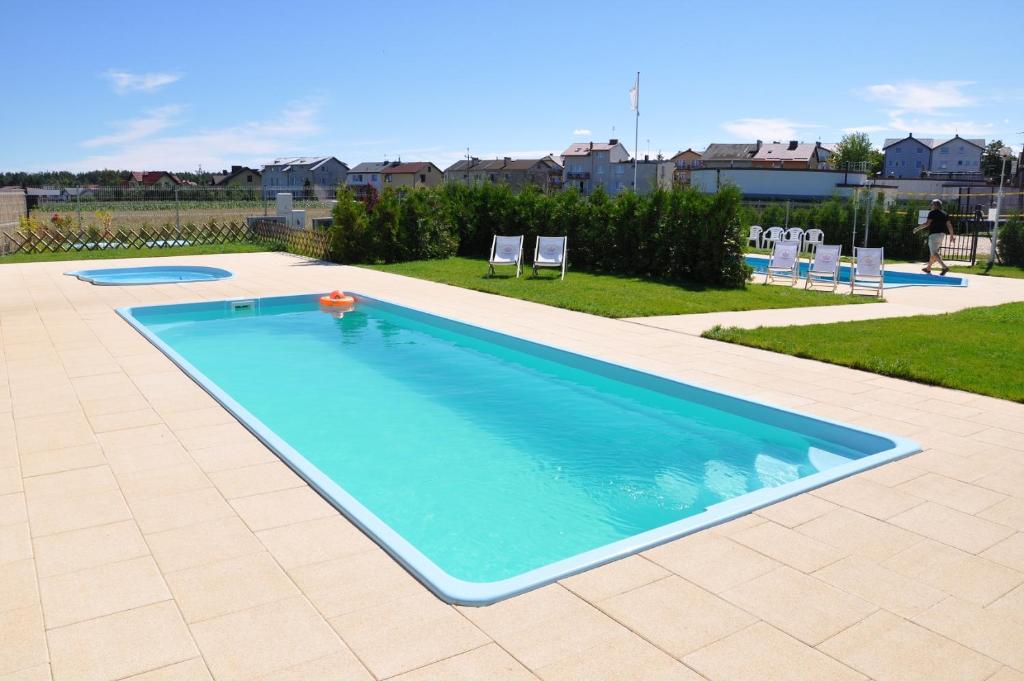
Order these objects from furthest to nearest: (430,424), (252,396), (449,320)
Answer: (449,320) < (252,396) < (430,424)

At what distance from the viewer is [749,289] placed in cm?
1301

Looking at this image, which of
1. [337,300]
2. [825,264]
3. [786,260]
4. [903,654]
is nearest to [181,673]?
[903,654]

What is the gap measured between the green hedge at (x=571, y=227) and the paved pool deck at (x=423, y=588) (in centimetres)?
824

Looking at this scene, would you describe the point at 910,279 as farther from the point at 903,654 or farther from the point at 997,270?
the point at 903,654

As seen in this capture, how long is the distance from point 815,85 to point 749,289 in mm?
15318

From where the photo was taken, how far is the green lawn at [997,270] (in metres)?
16.9

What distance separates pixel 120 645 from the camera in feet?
8.58

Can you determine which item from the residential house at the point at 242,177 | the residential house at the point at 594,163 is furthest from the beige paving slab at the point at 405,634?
the residential house at the point at 242,177

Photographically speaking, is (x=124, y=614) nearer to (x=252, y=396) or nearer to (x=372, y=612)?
(x=372, y=612)

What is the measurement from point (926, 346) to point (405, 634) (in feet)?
24.5

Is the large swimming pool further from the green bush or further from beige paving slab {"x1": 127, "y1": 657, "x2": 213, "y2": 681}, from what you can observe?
the green bush

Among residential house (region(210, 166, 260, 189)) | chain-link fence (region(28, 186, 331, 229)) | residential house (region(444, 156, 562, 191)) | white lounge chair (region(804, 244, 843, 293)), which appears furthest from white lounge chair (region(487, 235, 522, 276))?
residential house (region(210, 166, 260, 189))

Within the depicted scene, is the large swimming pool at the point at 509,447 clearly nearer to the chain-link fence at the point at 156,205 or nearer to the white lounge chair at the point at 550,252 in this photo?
the white lounge chair at the point at 550,252

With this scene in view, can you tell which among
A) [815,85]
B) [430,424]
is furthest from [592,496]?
[815,85]
